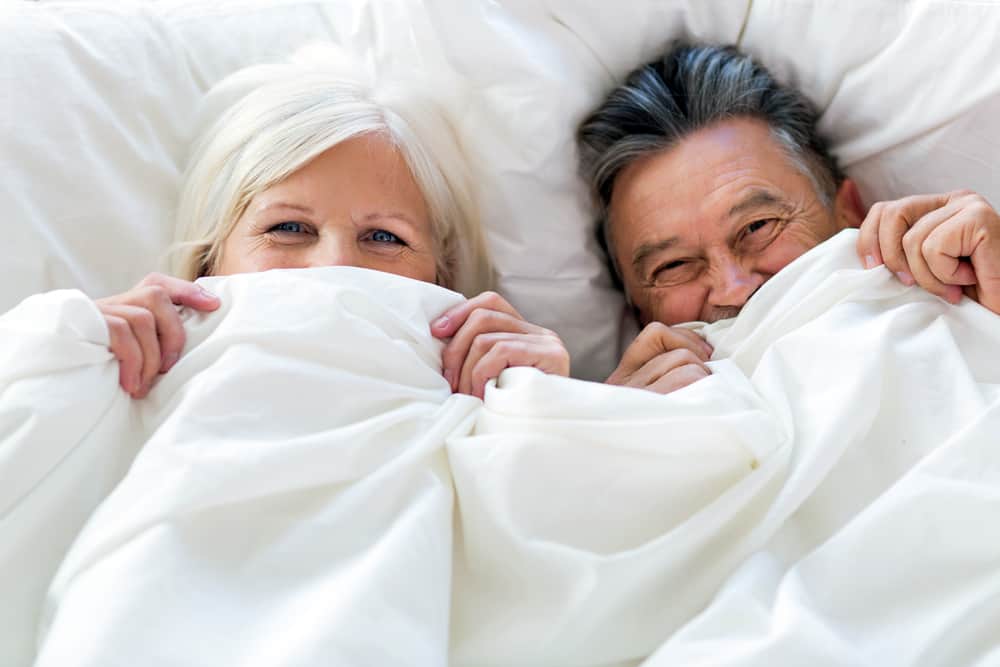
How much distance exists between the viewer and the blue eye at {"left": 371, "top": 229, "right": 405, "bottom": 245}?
1.25 metres

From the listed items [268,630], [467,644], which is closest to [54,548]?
[268,630]

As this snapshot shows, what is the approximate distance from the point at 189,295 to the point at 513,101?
1.81 feet

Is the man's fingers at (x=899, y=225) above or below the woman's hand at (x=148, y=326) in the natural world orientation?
below

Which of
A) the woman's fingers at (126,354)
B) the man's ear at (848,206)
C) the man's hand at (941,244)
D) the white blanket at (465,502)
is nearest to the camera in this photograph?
the white blanket at (465,502)

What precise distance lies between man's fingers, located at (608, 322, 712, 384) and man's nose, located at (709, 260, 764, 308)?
2.9 inches

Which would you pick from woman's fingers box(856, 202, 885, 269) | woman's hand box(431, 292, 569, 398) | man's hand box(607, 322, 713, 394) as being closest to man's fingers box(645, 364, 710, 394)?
man's hand box(607, 322, 713, 394)

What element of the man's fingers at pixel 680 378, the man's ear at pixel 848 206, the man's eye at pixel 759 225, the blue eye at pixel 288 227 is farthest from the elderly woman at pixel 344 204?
the man's ear at pixel 848 206

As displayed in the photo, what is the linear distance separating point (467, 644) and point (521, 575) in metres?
0.07

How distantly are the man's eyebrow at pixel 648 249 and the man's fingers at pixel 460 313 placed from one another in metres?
0.28

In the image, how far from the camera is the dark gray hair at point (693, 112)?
1381mm

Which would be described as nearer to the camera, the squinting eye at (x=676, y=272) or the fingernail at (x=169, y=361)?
the fingernail at (x=169, y=361)

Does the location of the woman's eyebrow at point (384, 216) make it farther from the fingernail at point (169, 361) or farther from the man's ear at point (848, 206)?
the man's ear at point (848, 206)

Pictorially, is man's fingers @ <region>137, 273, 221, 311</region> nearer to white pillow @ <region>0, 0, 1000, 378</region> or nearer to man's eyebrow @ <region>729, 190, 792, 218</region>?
white pillow @ <region>0, 0, 1000, 378</region>

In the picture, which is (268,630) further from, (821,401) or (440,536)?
(821,401)
